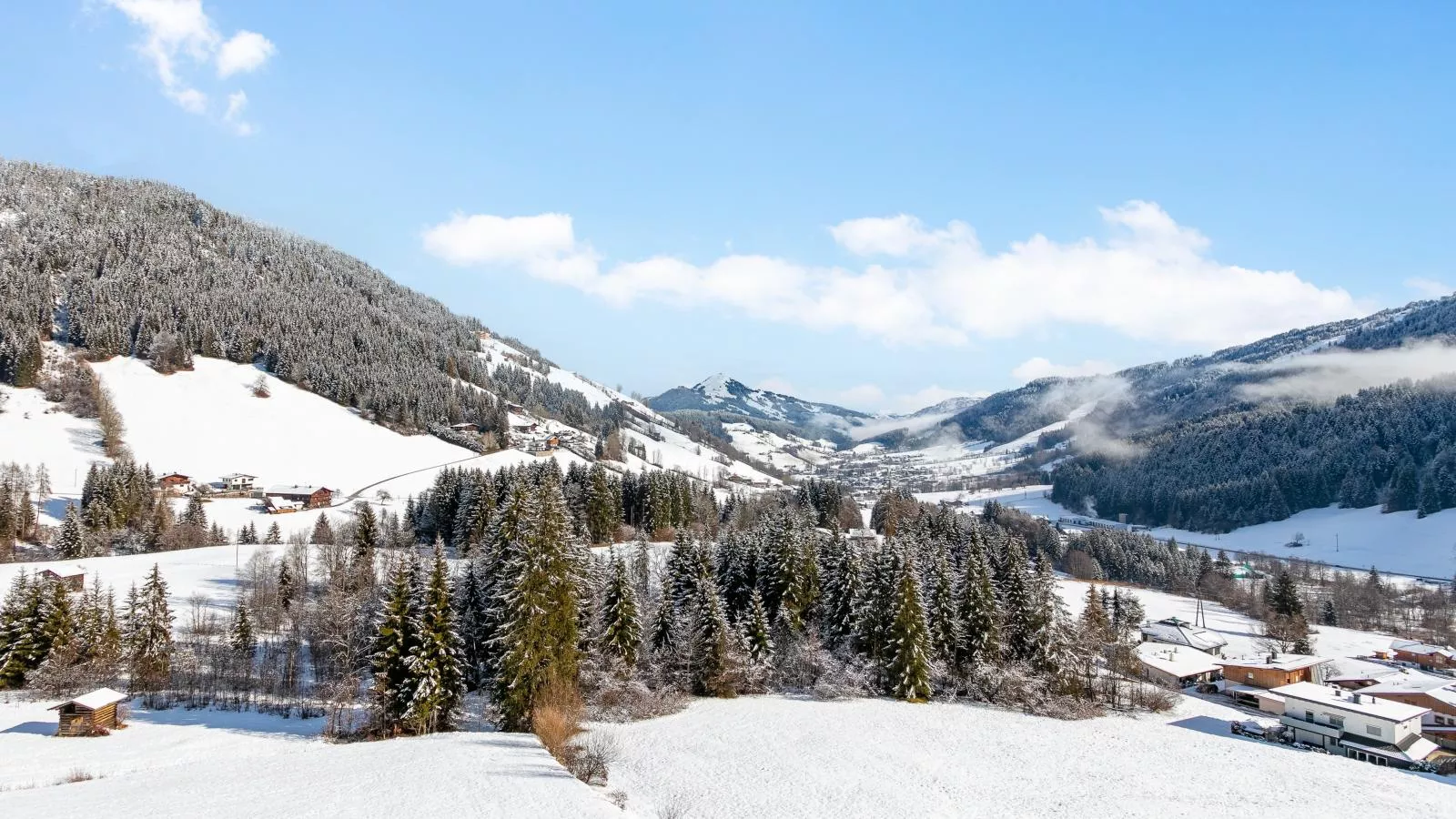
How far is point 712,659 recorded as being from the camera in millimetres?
49844

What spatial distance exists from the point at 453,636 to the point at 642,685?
12691mm

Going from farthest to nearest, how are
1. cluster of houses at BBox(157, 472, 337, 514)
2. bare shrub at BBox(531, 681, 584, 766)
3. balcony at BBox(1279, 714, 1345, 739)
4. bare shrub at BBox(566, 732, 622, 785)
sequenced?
cluster of houses at BBox(157, 472, 337, 514), balcony at BBox(1279, 714, 1345, 739), bare shrub at BBox(531, 681, 584, 766), bare shrub at BBox(566, 732, 622, 785)


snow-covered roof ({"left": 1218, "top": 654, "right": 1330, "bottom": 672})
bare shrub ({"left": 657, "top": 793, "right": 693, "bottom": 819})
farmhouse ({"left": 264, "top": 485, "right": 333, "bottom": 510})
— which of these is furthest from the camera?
farmhouse ({"left": 264, "top": 485, "right": 333, "bottom": 510})

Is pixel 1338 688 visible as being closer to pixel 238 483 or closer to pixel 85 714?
pixel 85 714

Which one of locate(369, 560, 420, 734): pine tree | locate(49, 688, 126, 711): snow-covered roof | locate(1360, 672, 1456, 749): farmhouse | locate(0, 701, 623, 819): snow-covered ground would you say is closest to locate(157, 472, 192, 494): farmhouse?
locate(0, 701, 623, 819): snow-covered ground

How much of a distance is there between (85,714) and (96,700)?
774 mm

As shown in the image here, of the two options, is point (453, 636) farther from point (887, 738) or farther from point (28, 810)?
point (887, 738)

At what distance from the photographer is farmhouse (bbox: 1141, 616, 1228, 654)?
72.7 m

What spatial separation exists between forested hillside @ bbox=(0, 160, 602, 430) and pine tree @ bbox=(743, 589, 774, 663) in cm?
11908

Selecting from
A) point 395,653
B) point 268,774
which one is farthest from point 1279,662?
point 268,774

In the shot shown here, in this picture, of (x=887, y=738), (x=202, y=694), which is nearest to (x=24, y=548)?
(x=202, y=694)

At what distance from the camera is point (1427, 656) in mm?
71875

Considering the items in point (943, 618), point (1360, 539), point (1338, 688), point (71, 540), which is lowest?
point (1360, 539)

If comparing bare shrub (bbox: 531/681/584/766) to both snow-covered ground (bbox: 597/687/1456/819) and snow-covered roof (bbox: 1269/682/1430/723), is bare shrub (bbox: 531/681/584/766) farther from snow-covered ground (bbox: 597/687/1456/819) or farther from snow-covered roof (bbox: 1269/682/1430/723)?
snow-covered roof (bbox: 1269/682/1430/723)
